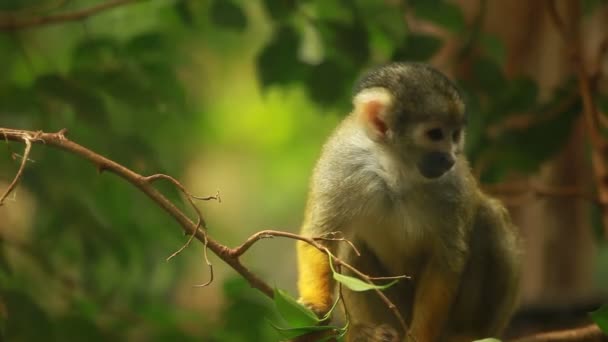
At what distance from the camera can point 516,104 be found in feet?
15.2

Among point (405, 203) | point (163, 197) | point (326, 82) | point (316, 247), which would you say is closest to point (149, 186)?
point (163, 197)

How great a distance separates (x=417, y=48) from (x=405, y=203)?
44.0 inches

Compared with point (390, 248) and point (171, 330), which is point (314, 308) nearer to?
point (390, 248)

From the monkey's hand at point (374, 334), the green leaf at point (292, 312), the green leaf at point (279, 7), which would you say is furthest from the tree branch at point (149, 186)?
the green leaf at point (279, 7)

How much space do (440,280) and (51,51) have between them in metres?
4.17

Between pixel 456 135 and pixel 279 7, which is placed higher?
pixel 279 7

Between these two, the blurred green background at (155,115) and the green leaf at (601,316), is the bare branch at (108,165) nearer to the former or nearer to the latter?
the blurred green background at (155,115)

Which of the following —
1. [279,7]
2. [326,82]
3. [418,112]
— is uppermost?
[279,7]

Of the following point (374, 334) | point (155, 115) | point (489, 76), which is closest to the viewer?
A: point (374, 334)

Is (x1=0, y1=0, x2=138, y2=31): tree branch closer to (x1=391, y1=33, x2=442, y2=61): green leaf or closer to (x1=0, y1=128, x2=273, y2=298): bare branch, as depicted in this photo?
(x1=391, y1=33, x2=442, y2=61): green leaf

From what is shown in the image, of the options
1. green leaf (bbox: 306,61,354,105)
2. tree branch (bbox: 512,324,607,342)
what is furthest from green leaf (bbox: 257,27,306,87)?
tree branch (bbox: 512,324,607,342)

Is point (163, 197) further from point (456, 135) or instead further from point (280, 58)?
point (280, 58)

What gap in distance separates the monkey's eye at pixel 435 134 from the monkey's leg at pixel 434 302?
0.60 m

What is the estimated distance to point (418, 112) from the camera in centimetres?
356
